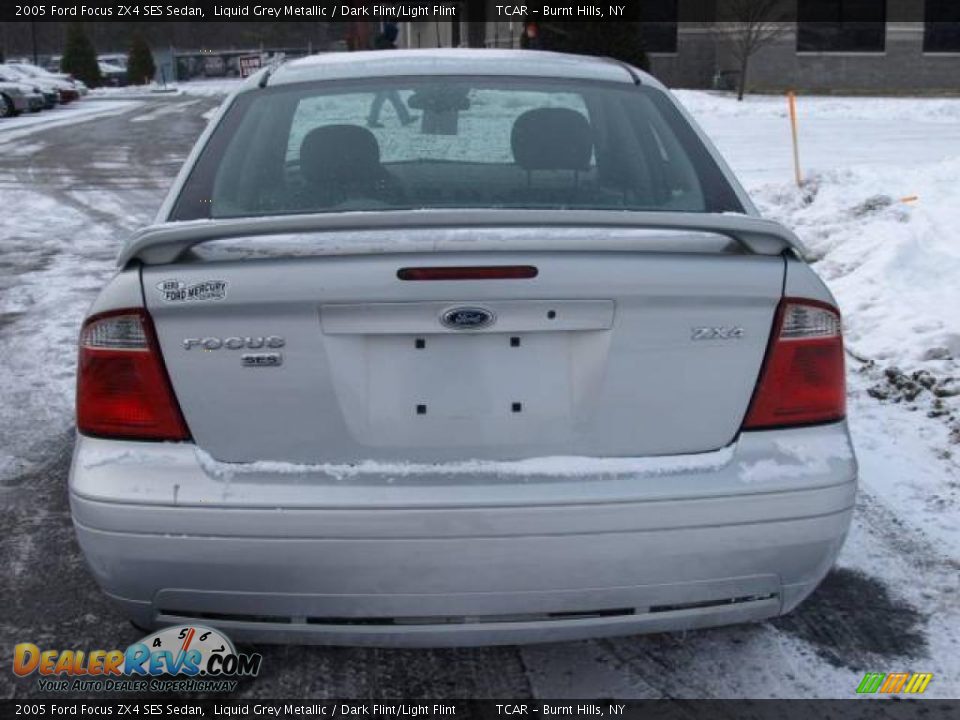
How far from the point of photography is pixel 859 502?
414 centimetres

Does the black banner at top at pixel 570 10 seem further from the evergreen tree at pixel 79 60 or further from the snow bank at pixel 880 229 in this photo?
the evergreen tree at pixel 79 60

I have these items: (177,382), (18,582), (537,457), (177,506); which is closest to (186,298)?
(177,382)

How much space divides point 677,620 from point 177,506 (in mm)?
1226

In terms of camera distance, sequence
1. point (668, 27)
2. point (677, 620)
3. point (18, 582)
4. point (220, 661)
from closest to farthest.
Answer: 1. point (677, 620)
2. point (220, 661)
3. point (18, 582)
4. point (668, 27)

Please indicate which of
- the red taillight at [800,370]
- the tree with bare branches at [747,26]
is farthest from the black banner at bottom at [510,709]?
the tree with bare branches at [747,26]

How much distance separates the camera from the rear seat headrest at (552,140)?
3.43m

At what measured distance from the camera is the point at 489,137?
3.88 metres

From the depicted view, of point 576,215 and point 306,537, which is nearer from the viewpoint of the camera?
point 306,537

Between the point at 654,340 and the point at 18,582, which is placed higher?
the point at 654,340

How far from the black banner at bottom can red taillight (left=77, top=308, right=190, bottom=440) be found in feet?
2.68

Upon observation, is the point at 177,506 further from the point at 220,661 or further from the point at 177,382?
the point at 220,661

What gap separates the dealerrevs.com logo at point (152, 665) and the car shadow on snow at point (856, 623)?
167 centimetres

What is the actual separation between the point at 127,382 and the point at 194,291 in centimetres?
30

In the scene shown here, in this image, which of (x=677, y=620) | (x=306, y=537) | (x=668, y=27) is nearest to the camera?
(x=306, y=537)
